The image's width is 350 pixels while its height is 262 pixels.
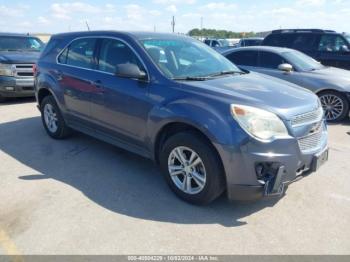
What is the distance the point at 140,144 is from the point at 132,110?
0.42 metres

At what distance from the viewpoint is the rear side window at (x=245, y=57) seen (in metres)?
8.59

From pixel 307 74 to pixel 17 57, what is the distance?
23.7 ft

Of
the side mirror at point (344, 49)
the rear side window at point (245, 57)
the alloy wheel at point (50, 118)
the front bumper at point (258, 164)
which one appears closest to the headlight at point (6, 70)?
the alloy wheel at point (50, 118)

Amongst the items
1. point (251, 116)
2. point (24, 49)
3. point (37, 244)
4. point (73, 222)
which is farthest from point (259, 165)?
point (24, 49)

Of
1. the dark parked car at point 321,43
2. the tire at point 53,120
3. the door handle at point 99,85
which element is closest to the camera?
the door handle at point 99,85

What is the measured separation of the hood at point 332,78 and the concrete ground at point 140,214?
2.78 metres

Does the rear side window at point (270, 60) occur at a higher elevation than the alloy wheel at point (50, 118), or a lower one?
higher

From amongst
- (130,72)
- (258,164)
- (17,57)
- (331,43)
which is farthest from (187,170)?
(331,43)

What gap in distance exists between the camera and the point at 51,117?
6059 mm

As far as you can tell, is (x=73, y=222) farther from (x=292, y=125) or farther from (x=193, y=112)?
(x=292, y=125)

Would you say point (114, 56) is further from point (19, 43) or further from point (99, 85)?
point (19, 43)

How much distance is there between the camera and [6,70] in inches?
352

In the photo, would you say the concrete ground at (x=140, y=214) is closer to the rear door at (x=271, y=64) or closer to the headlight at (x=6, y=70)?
the rear door at (x=271, y=64)

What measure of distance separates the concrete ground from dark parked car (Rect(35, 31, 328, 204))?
33cm
